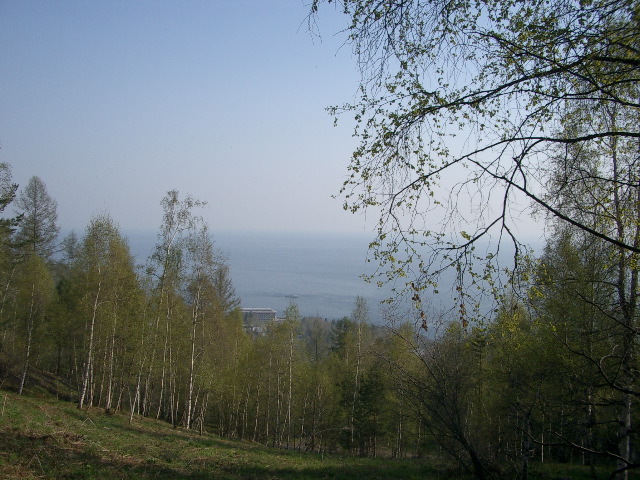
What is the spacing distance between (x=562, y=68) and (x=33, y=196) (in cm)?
3277

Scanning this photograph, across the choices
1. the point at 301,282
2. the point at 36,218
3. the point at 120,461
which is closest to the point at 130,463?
the point at 120,461

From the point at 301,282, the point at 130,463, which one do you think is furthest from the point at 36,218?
the point at 301,282

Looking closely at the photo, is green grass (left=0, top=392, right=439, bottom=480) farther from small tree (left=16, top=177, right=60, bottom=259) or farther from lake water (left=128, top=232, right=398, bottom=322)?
lake water (left=128, top=232, right=398, bottom=322)

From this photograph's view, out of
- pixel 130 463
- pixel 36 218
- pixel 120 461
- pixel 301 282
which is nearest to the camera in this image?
pixel 120 461

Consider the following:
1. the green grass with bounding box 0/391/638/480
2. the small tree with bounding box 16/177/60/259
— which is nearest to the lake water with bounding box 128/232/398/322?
the small tree with bounding box 16/177/60/259

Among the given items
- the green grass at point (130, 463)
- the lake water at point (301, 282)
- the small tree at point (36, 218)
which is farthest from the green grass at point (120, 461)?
the lake water at point (301, 282)

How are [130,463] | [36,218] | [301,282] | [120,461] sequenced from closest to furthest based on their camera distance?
[120,461] → [130,463] → [36,218] → [301,282]

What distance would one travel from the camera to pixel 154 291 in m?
21.0

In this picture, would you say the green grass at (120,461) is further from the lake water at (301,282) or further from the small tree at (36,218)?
the lake water at (301,282)

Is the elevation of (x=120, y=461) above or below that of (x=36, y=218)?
below

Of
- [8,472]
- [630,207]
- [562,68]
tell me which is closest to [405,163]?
[562,68]

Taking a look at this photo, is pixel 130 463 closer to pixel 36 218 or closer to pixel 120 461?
pixel 120 461

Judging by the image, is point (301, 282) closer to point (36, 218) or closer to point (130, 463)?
point (36, 218)

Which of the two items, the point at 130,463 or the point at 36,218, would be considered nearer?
the point at 130,463
